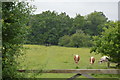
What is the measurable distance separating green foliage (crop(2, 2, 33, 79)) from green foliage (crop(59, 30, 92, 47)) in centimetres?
1873

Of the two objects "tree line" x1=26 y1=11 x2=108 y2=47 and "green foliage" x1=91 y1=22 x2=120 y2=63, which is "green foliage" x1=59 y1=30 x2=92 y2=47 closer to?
"tree line" x1=26 y1=11 x2=108 y2=47

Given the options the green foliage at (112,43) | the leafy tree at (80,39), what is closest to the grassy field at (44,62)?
the green foliage at (112,43)

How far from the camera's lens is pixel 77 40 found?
81.6 ft

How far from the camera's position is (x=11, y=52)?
3.42 meters

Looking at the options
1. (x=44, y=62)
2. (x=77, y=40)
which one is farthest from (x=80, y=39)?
(x=44, y=62)

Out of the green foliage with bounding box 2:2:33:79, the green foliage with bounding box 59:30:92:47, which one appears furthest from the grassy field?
A: the green foliage with bounding box 59:30:92:47

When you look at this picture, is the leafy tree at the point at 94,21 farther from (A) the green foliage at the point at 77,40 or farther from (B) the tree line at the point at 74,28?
(A) the green foliage at the point at 77,40

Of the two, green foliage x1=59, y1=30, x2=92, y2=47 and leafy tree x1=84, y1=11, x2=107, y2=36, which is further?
green foliage x1=59, y1=30, x2=92, y2=47

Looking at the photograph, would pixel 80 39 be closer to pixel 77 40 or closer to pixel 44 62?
pixel 77 40

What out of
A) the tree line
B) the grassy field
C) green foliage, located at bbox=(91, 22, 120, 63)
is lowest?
the grassy field

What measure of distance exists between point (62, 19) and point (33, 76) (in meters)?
20.3

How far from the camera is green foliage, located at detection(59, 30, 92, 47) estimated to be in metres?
22.9

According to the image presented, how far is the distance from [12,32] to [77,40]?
21.6 m

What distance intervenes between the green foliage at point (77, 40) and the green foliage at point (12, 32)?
18.7m
